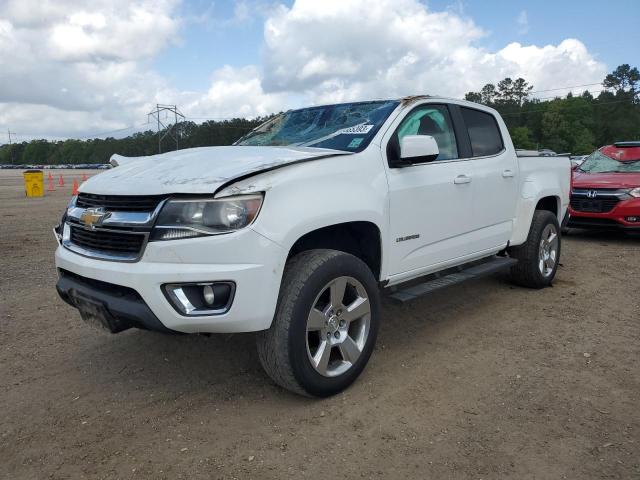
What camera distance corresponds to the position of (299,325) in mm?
2766

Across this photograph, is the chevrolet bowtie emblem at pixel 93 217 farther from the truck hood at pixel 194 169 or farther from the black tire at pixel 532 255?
the black tire at pixel 532 255

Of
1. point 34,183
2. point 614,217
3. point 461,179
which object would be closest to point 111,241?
point 461,179

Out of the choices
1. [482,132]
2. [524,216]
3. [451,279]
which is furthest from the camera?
[524,216]

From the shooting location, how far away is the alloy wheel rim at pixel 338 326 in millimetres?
2939

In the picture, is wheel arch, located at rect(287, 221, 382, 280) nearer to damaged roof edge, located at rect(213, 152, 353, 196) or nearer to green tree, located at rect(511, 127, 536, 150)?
damaged roof edge, located at rect(213, 152, 353, 196)

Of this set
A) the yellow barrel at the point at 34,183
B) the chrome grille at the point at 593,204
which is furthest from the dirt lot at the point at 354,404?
the yellow barrel at the point at 34,183

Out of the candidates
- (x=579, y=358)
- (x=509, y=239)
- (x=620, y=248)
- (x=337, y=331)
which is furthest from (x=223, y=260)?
(x=620, y=248)

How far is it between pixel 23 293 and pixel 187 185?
3687 mm

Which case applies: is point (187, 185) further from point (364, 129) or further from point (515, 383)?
point (515, 383)

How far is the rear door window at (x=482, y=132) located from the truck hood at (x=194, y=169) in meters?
1.72

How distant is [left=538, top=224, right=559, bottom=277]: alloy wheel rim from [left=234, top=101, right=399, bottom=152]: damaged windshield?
2.55 m

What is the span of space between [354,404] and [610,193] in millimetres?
6985

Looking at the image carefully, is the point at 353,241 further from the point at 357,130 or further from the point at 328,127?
the point at 328,127

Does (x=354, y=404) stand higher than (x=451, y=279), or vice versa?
(x=451, y=279)
